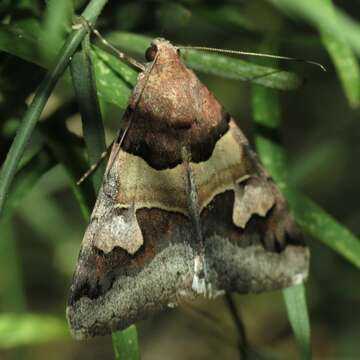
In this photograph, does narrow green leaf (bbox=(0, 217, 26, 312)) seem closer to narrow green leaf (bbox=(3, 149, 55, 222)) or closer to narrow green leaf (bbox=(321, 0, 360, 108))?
narrow green leaf (bbox=(3, 149, 55, 222))

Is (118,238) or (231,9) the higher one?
(231,9)

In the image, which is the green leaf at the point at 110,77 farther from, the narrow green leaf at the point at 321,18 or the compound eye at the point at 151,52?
the narrow green leaf at the point at 321,18

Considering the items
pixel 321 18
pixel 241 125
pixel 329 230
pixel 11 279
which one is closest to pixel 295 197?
pixel 329 230

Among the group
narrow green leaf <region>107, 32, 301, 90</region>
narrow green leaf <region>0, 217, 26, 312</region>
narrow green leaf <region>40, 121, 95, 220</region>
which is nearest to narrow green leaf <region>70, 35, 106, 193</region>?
narrow green leaf <region>40, 121, 95, 220</region>

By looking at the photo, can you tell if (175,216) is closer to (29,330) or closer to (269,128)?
(269,128)

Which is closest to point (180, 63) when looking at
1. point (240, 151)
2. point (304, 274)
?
point (240, 151)

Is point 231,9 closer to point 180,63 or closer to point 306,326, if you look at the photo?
point 180,63

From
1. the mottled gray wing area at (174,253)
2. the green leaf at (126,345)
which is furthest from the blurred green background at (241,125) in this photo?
the green leaf at (126,345)
